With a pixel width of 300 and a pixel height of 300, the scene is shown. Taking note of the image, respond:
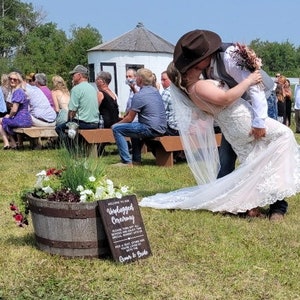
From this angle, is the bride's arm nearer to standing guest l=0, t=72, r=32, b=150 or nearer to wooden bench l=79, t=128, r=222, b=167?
wooden bench l=79, t=128, r=222, b=167

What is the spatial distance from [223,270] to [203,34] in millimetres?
2081

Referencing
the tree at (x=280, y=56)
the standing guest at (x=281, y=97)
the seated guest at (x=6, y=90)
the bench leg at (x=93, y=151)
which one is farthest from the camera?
the tree at (x=280, y=56)

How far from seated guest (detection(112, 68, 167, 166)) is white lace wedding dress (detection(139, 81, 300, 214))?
2.93 m

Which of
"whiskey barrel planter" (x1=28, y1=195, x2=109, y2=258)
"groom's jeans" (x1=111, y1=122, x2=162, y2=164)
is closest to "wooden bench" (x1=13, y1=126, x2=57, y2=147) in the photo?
"groom's jeans" (x1=111, y1=122, x2=162, y2=164)

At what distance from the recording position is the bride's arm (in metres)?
4.72

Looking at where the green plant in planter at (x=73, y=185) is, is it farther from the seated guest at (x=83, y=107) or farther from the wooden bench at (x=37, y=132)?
the wooden bench at (x=37, y=132)

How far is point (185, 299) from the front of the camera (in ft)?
10.4

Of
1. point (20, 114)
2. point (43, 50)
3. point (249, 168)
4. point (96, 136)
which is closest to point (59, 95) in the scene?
point (20, 114)

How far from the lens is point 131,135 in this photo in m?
8.40

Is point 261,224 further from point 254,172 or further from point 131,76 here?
point 131,76

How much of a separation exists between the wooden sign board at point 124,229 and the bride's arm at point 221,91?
1407mm

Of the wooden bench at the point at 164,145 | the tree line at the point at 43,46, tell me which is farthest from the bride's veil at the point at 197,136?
the tree line at the point at 43,46

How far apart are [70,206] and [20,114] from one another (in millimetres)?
7079

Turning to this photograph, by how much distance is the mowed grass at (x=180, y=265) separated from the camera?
3277 mm
